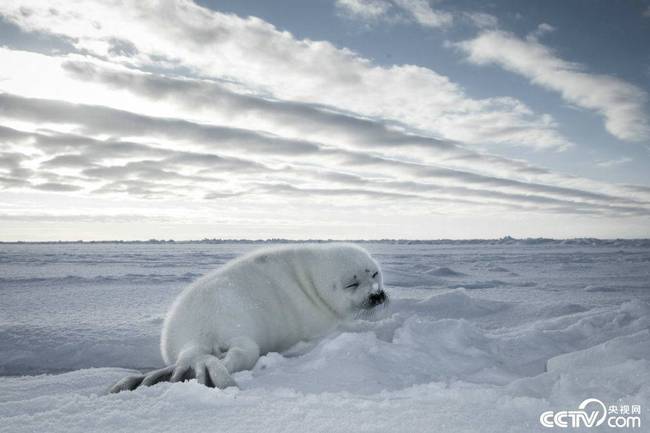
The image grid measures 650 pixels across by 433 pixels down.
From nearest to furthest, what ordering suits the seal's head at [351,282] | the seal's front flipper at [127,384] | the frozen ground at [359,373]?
the frozen ground at [359,373]
the seal's front flipper at [127,384]
the seal's head at [351,282]

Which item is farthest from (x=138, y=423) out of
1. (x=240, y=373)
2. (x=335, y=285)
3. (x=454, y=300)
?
(x=454, y=300)

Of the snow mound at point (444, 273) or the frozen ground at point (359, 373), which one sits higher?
the frozen ground at point (359, 373)

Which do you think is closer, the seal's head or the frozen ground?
the frozen ground

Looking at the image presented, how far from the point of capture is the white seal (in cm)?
223

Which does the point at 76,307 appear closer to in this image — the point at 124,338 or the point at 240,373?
the point at 124,338

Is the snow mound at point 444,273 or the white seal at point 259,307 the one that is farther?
the snow mound at point 444,273

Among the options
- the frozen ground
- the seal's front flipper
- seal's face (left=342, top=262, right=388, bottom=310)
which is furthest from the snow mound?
the seal's front flipper

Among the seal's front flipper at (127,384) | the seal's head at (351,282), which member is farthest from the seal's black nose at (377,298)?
the seal's front flipper at (127,384)

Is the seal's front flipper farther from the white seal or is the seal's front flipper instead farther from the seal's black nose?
the seal's black nose

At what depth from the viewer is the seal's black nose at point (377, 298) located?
3.45 meters

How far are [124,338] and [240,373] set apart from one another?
2160 mm

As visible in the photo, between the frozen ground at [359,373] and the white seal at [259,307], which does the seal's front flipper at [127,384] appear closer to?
the white seal at [259,307]

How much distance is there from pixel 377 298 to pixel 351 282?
0.25 metres

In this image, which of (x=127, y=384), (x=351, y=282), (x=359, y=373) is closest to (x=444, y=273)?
(x=351, y=282)
